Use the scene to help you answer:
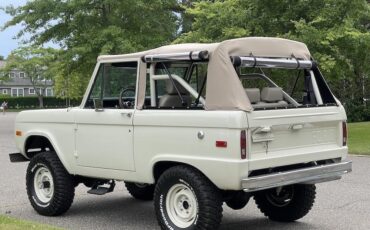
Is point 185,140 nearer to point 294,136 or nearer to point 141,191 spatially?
point 294,136

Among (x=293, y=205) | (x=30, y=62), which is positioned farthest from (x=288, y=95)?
(x=30, y=62)

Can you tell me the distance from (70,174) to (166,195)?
189cm

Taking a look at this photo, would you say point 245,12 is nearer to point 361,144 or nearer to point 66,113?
point 361,144

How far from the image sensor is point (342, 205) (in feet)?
27.7

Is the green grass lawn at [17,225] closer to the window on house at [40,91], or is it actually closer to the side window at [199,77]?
the side window at [199,77]

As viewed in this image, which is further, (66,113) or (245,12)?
(245,12)

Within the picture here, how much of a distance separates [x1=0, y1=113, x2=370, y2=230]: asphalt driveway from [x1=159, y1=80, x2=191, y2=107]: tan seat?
5.18 ft

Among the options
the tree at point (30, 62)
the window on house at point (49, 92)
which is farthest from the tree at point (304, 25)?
the window on house at point (49, 92)

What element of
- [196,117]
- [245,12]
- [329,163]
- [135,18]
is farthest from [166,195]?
[135,18]

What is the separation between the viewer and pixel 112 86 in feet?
25.0

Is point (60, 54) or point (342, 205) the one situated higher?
point (60, 54)

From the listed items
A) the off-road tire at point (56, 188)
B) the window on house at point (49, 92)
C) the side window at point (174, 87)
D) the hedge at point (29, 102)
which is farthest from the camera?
the window on house at point (49, 92)

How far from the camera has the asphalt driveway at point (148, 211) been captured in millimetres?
7376

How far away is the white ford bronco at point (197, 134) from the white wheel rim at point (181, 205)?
0.01 metres
